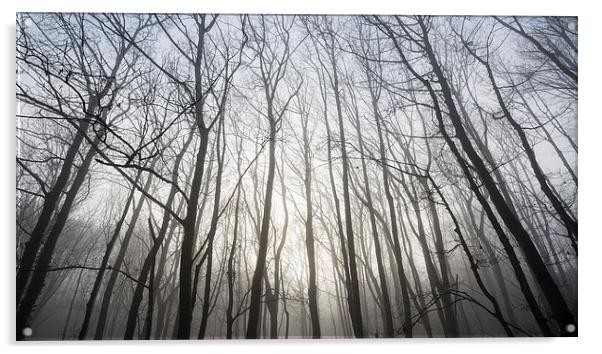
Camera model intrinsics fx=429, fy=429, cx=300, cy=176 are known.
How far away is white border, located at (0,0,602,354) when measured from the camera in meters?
2.05

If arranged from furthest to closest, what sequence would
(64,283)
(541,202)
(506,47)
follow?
(506,47) < (541,202) < (64,283)

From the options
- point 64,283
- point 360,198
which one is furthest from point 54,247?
point 360,198

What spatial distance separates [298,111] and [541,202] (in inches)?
51.9

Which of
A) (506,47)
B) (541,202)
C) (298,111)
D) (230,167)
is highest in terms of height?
(506,47)

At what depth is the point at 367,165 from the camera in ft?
7.24

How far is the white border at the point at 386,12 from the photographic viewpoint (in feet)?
6.72

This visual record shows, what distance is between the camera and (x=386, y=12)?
232cm

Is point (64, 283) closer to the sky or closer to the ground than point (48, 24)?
closer to the ground

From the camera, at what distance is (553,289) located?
211cm

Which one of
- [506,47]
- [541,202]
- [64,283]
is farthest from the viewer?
[506,47]
